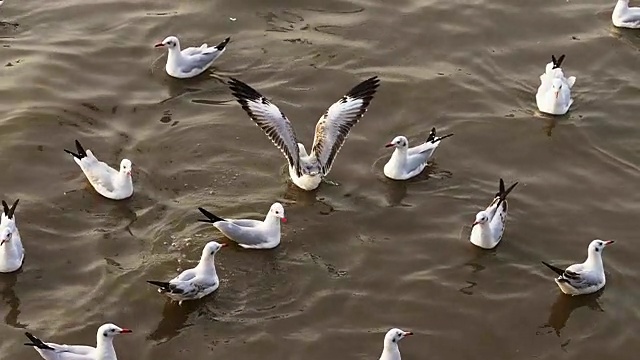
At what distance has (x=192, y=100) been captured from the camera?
14.2 m

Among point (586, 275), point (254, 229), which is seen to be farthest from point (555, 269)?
point (254, 229)

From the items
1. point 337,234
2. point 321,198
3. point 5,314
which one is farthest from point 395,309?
point 5,314

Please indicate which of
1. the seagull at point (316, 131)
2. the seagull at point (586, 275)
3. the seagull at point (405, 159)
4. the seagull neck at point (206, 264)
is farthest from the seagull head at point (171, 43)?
the seagull at point (586, 275)

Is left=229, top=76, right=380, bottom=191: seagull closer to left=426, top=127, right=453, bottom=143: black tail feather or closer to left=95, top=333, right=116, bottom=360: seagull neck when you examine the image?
left=426, top=127, right=453, bottom=143: black tail feather

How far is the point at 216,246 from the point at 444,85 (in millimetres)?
5293

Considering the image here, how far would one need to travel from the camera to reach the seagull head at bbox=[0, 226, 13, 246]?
421 inches

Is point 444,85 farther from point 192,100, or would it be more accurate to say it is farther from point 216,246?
point 216,246

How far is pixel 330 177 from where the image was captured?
42.1ft

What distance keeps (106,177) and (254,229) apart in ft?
6.75

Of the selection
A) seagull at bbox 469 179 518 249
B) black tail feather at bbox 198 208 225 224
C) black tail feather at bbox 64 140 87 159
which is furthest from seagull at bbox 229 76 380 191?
seagull at bbox 469 179 518 249

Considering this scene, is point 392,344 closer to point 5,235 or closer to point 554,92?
point 5,235

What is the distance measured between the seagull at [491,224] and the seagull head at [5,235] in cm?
511

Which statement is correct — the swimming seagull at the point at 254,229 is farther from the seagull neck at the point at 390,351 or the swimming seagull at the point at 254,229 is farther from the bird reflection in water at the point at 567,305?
the bird reflection in water at the point at 567,305

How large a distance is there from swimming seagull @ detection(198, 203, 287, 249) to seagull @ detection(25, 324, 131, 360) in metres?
2.02
